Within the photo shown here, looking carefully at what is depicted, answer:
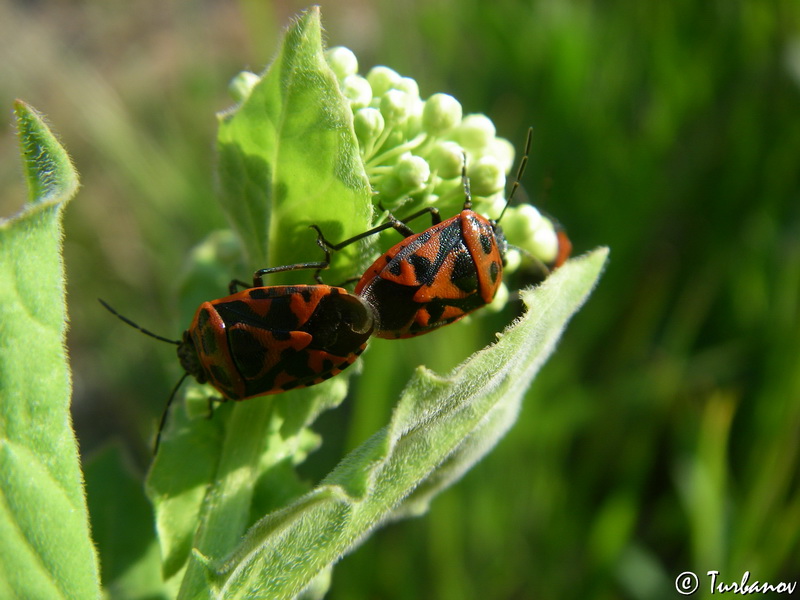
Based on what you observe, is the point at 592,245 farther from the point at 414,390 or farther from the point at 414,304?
the point at 414,390

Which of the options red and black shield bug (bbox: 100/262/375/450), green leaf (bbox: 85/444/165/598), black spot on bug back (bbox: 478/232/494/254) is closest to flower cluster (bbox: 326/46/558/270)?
black spot on bug back (bbox: 478/232/494/254)

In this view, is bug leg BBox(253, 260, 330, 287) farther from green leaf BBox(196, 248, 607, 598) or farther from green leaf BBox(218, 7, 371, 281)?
green leaf BBox(196, 248, 607, 598)

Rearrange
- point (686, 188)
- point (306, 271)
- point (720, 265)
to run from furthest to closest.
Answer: point (686, 188), point (720, 265), point (306, 271)

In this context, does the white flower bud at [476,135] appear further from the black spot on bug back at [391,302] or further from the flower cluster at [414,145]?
the black spot on bug back at [391,302]

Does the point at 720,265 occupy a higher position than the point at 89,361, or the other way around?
the point at 720,265

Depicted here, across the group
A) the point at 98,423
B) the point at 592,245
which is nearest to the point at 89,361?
the point at 98,423

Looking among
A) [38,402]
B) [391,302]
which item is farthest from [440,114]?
[38,402]
